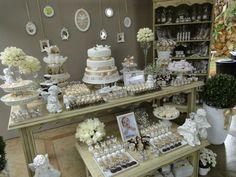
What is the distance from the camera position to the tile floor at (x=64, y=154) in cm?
214

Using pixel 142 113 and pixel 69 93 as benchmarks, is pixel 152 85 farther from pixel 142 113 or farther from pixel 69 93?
pixel 69 93

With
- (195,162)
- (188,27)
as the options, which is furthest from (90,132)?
(188,27)

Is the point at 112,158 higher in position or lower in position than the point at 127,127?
lower

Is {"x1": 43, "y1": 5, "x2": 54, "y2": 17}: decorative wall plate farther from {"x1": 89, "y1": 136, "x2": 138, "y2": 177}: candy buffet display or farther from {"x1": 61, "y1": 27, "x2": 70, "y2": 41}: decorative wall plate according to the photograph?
{"x1": 89, "y1": 136, "x2": 138, "y2": 177}: candy buffet display

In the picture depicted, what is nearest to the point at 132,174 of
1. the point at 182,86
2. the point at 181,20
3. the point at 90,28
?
the point at 182,86

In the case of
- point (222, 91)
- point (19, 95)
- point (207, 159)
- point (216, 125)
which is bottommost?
point (207, 159)

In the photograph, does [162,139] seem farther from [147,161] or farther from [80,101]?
[80,101]

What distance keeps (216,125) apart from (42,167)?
2059 millimetres

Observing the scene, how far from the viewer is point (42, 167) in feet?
4.62

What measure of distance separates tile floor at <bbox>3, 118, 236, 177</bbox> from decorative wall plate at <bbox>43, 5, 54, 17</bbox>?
5.63ft

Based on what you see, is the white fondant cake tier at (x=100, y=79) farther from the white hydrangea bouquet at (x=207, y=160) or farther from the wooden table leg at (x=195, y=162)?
the white hydrangea bouquet at (x=207, y=160)

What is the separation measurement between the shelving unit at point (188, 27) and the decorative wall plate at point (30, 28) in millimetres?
1840

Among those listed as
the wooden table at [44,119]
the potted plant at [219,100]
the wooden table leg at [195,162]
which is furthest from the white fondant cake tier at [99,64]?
the potted plant at [219,100]

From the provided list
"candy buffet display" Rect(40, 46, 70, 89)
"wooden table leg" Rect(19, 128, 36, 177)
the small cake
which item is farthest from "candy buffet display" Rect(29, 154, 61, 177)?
the small cake
